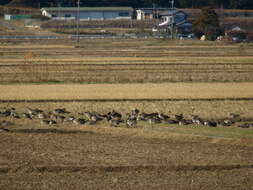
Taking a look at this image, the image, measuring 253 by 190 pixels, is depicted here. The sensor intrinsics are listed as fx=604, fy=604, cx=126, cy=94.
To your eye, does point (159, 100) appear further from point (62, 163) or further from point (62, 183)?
point (62, 183)

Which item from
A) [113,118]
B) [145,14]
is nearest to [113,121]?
[113,118]

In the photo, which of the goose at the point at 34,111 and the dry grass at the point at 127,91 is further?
the dry grass at the point at 127,91

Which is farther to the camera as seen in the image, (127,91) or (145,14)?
(145,14)

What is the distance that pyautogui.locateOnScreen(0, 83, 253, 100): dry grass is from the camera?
19281 millimetres

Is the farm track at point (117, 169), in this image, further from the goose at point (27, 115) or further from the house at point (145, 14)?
the house at point (145, 14)

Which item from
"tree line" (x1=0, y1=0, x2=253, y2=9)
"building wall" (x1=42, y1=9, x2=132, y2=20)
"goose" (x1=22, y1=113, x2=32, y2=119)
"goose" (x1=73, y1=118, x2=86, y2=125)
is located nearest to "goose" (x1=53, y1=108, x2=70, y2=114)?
"goose" (x1=22, y1=113, x2=32, y2=119)

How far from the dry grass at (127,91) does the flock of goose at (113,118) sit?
3.25 metres

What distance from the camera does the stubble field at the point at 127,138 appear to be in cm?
974

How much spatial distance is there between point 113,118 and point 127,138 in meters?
1.83

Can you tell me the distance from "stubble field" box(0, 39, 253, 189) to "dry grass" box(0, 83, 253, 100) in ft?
0.11

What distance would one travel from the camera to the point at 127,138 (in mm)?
13008

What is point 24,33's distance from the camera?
67688 mm

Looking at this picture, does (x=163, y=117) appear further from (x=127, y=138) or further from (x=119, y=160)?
(x=119, y=160)

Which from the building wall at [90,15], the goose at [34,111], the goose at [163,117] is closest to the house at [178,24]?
the building wall at [90,15]
